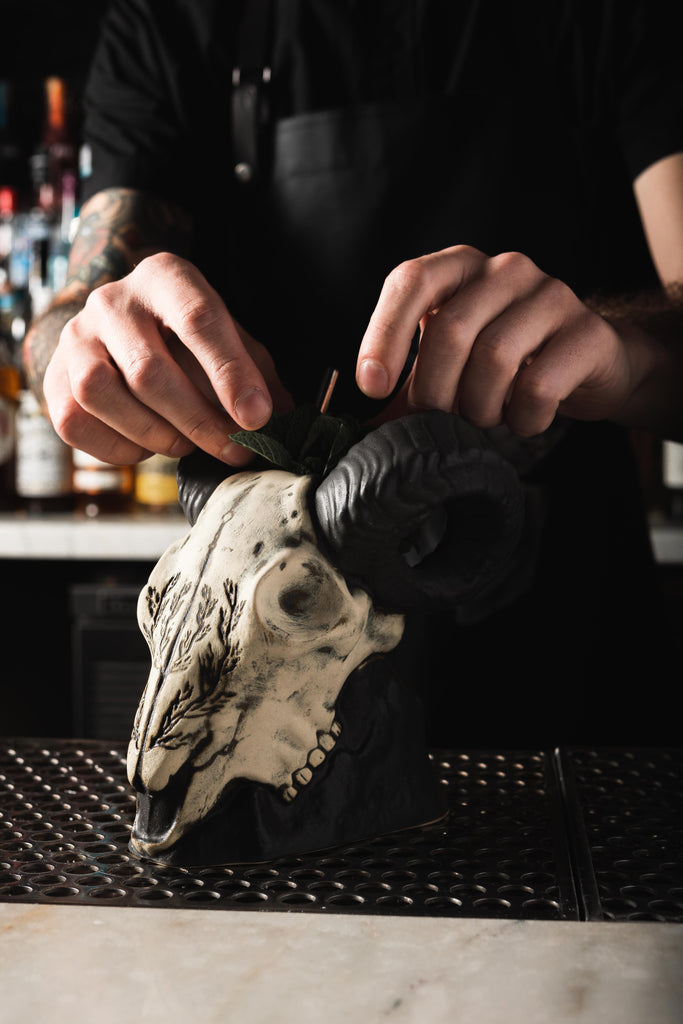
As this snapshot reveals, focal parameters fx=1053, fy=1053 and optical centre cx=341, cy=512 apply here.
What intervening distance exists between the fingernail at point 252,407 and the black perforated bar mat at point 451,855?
29 centimetres

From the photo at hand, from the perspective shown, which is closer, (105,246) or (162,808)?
(162,808)

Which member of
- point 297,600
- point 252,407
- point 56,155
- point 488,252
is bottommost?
point 297,600

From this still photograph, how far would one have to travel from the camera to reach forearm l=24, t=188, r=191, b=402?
118cm

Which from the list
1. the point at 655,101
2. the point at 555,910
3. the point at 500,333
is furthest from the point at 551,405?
the point at 655,101

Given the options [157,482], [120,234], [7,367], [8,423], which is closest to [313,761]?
[120,234]

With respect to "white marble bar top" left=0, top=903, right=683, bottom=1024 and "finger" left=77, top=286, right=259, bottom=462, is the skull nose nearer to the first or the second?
"white marble bar top" left=0, top=903, right=683, bottom=1024

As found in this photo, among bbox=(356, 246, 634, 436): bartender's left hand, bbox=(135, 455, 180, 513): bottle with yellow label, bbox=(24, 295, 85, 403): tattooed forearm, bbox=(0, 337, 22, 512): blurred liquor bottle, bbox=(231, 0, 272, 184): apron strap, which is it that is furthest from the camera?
bbox=(0, 337, 22, 512): blurred liquor bottle

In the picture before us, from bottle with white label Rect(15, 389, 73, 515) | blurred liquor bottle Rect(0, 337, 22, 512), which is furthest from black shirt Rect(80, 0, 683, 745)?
blurred liquor bottle Rect(0, 337, 22, 512)

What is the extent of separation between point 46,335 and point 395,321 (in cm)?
59

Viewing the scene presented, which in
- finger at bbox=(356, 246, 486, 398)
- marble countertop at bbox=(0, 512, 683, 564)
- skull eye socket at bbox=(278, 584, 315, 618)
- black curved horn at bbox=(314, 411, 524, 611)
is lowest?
marble countertop at bbox=(0, 512, 683, 564)

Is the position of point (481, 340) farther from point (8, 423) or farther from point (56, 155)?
point (56, 155)

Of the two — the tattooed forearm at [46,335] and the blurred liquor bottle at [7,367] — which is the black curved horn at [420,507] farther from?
the blurred liquor bottle at [7,367]

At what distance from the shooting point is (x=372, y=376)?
71 cm

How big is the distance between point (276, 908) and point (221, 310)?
0.40 meters
